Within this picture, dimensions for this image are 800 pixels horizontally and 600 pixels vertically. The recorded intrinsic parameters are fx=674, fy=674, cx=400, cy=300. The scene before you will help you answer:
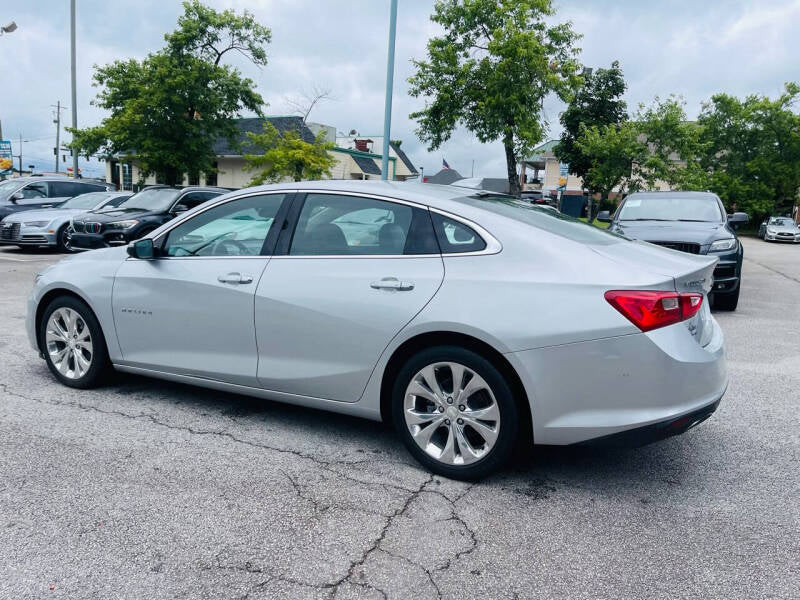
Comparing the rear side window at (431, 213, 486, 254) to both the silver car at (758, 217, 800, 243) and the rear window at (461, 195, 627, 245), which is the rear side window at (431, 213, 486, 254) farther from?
the silver car at (758, 217, 800, 243)

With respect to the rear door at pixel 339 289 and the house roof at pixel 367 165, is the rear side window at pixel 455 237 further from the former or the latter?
the house roof at pixel 367 165

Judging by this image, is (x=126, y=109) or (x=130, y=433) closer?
(x=130, y=433)

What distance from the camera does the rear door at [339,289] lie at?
11.4 ft

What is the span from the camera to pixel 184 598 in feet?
7.88

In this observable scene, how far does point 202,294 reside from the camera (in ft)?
13.4

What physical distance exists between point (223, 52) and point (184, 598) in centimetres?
3059

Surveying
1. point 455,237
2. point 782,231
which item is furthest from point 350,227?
point 782,231

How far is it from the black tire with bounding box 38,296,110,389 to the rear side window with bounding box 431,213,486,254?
2571mm

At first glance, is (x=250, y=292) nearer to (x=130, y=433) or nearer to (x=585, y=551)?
(x=130, y=433)

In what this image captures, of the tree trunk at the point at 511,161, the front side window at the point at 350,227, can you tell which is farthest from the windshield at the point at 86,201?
the tree trunk at the point at 511,161

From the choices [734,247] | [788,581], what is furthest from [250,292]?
[734,247]

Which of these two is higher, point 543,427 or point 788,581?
point 543,427

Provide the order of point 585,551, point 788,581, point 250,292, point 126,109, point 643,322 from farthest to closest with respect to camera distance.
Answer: point 126,109
point 250,292
point 643,322
point 585,551
point 788,581

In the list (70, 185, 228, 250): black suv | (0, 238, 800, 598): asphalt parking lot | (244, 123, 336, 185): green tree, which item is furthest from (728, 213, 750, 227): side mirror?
(244, 123, 336, 185): green tree
